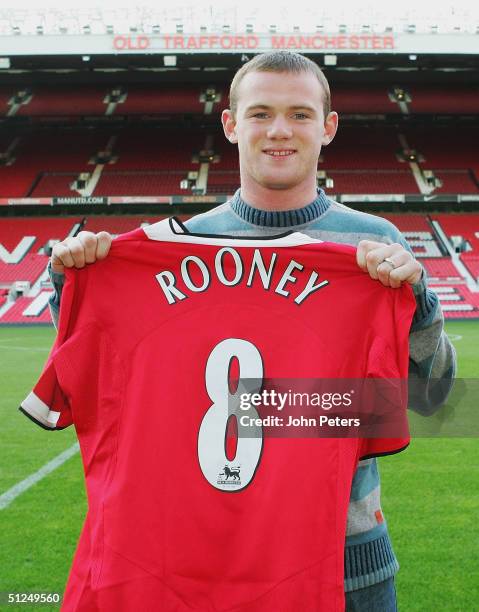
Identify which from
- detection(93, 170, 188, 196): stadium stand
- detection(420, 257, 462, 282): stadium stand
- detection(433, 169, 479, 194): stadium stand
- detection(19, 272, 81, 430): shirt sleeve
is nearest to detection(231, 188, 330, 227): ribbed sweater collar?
detection(19, 272, 81, 430): shirt sleeve

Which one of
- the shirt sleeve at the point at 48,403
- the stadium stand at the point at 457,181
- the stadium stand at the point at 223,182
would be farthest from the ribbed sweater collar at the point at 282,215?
the stadium stand at the point at 457,181

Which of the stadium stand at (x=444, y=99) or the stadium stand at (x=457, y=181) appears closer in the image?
the stadium stand at (x=457, y=181)

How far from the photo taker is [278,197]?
1.84 m

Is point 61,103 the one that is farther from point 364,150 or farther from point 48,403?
point 48,403

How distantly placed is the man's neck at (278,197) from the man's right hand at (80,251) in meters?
0.39

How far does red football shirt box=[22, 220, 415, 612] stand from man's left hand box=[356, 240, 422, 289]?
2.1 inches

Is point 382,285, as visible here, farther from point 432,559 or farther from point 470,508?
point 470,508

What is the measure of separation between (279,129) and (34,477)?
3.96 m

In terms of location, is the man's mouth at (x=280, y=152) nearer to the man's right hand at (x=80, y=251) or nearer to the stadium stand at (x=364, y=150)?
the man's right hand at (x=80, y=251)

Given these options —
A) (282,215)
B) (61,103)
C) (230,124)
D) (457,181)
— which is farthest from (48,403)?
(61,103)

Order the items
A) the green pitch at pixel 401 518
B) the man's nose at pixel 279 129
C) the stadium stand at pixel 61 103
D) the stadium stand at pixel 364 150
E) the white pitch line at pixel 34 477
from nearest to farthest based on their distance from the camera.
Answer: the man's nose at pixel 279 129 < the green pitch at pixel 401 518 < the white pitch line at pixel 34 477 < the stadium stand at pixel 61 103 < the stadium stand at pixel 364 150

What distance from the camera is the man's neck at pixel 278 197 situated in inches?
71.8

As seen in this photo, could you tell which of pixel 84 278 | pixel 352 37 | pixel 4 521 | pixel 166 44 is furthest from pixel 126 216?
pixel 84 278

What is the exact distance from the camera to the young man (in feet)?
5.55
